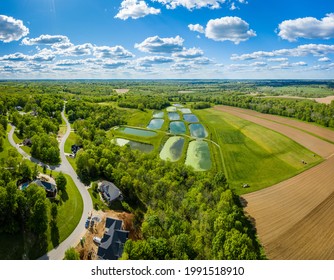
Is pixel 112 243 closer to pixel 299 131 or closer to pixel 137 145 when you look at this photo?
pixel 137 145

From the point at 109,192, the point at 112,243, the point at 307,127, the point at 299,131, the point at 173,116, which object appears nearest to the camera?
the point at 112,243

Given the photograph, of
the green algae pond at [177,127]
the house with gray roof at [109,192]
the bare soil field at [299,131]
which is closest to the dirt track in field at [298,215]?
the bare soil field at [299,131]

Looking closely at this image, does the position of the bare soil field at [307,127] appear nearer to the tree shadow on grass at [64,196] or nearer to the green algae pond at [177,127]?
the green algae pond at [177,127]

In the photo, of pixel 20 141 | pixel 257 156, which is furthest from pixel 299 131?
pixel 20 141

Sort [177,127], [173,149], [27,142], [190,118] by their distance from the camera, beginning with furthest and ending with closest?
[190,118] → [177,127] → [173,149] → [27,142]

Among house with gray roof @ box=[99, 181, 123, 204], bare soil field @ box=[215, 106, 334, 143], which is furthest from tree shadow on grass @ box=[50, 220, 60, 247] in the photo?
bare soil field @ box=[215, 106, 334, 143]

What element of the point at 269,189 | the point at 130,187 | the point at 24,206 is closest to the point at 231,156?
the point at 269,189

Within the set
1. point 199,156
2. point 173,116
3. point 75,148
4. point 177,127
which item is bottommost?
point 199,156
